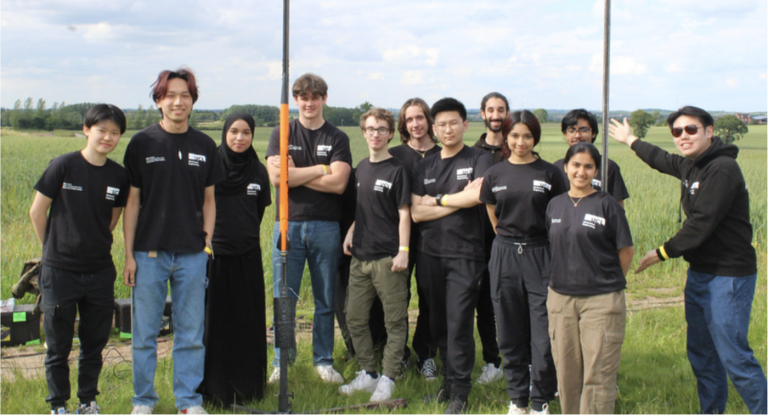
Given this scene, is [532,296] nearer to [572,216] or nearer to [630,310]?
[572,216]

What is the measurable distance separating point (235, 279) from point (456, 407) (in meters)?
1.89

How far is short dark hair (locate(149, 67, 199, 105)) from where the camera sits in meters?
3.78

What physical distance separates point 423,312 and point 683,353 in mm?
2728

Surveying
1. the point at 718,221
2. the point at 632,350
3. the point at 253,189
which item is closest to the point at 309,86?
the point at 253,189

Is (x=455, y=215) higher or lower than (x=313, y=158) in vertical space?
lower

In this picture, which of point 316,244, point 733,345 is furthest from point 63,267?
point 733,345

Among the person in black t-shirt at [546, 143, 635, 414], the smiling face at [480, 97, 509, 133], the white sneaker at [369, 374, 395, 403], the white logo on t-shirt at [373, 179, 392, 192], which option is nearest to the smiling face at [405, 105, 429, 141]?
the smiling face at [480, 97, 509, 133]

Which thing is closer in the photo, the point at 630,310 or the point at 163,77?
the point at 163,77

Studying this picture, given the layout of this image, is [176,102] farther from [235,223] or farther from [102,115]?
[235,223]

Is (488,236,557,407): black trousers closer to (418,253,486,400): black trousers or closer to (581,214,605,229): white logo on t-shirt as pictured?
(418,253,486,400): black trousers

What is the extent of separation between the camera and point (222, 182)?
4.21m

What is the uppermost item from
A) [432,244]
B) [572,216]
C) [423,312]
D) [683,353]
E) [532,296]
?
[572,216]

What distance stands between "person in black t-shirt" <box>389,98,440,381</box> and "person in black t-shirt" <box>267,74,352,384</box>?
554 mm

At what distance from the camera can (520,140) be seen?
3.85 m
